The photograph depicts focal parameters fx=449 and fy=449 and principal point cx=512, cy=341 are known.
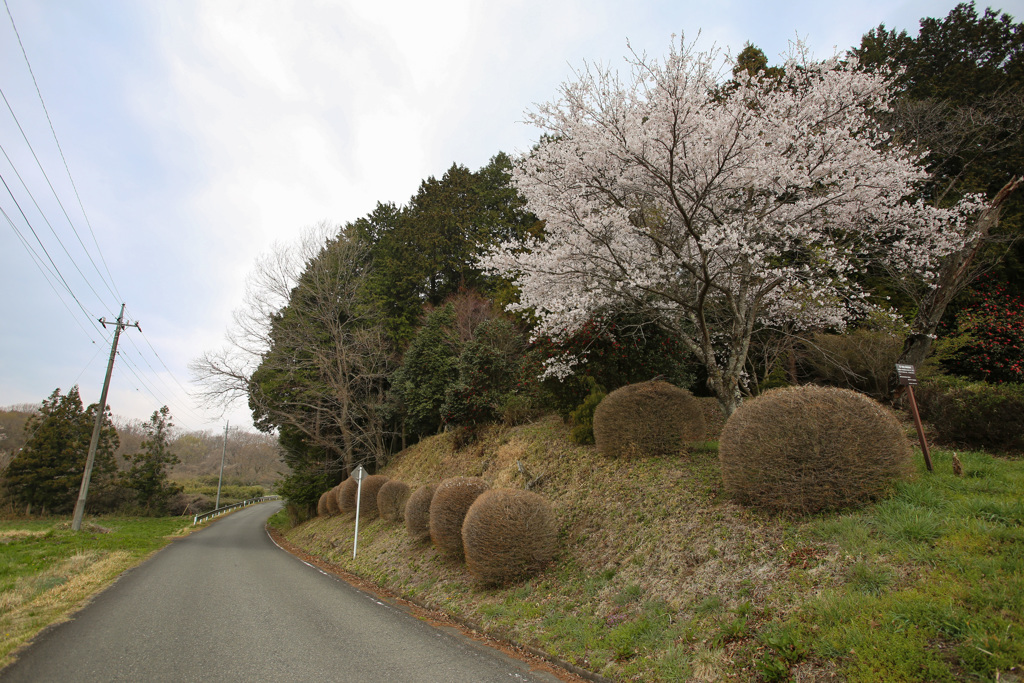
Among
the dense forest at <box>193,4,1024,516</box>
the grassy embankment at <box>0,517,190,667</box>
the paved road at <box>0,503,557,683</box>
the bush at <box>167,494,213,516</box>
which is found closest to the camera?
the paved road at <box>0,503,557,683</box>

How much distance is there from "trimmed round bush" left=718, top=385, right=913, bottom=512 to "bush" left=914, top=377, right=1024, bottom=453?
3.38 metres

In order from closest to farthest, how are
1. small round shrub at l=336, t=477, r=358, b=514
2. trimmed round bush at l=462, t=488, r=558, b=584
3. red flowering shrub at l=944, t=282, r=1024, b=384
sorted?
trimmed round bush at l=462, t=488, r=558, b=584 < red flowering shrub at l=944, t=282, r=1024, b=384 < small round shrub at l=336, t=477, r=358, b=514

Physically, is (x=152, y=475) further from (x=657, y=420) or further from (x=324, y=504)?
(x=657, y=420)

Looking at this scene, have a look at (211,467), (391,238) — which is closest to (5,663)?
(391,238)

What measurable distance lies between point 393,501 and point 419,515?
3.30 meters

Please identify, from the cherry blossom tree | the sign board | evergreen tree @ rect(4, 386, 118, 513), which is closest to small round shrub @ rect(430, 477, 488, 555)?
the cherry blossom tree

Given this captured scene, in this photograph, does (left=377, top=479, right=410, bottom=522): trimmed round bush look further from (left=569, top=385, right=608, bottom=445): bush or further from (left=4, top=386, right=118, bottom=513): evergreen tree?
(left=4, top=386, right=118, bottom=513): evergreen tree

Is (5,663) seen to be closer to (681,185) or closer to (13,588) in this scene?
(13,588)

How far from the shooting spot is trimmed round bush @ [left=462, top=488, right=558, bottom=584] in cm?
695

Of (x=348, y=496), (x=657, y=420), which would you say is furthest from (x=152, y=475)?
(x=657, y=420)

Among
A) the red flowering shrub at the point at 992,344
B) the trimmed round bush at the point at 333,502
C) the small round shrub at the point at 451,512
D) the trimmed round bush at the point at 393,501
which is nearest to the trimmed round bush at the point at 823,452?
the small round shrub at the point at 451,512

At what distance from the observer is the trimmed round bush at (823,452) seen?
5.00 meters

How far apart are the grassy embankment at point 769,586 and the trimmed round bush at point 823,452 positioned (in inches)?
8.1

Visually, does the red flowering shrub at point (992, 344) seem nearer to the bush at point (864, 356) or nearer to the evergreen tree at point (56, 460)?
the bush at point (864, 356)
